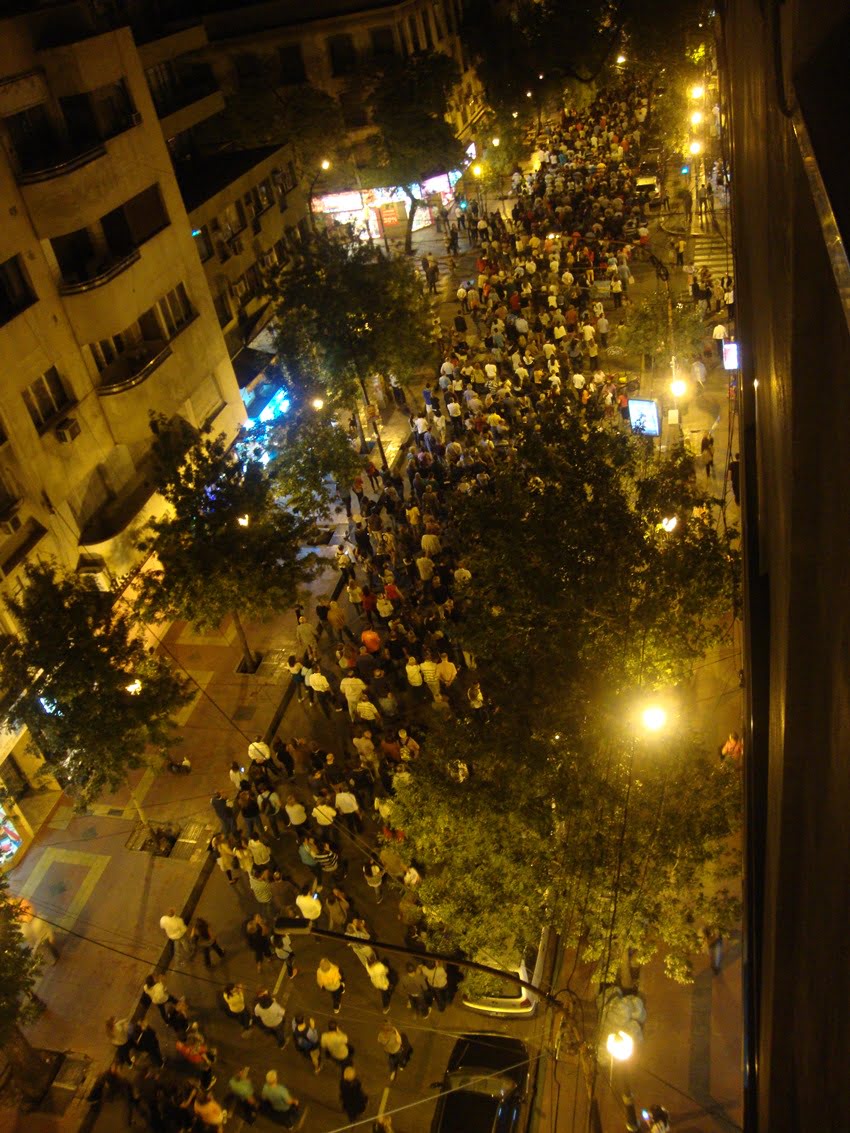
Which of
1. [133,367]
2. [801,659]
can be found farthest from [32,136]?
[801,659]

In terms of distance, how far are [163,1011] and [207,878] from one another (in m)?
3.13

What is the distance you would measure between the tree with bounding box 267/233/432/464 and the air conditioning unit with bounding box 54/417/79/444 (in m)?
8.40

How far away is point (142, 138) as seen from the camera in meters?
20.6

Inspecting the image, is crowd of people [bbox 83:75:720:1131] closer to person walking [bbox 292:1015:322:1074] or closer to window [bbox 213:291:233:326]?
person walking [bbox 292:1015:322:1074]

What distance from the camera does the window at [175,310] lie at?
21.8 meters

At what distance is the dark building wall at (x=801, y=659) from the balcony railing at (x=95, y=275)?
15904 millimetres

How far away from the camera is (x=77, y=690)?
49.4ft

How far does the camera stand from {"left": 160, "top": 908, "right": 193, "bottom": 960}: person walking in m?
14.3

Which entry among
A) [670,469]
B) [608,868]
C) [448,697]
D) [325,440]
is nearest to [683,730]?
[608,868]

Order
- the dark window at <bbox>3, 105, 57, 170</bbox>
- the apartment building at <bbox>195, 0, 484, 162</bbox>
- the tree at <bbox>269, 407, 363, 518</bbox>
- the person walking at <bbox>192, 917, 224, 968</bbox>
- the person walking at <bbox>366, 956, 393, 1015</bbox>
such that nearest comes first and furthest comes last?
the person walking at <bbox>366, 956, 393, 1015</bbox> → the person walking at <bbox>192, 917, 224, 968</bbox> → the dark window at <bbox>3, 105, 57, 170</bbox> → the tree at <bbox>269, 407, 363, 518</bbox> → the apartment building at <bbox>195, 0, 484, 162</bbox>

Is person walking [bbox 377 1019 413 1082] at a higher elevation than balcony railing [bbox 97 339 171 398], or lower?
lower

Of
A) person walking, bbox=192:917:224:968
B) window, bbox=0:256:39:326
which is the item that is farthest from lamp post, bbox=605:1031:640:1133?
window, bbox=0:256:39:326

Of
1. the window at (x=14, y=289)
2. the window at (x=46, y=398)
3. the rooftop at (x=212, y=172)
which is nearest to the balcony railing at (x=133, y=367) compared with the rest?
the window at (x=46, y=398)

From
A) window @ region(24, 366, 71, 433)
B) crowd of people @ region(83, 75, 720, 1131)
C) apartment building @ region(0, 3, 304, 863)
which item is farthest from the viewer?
window @ region(24, 366, 71, 433)
